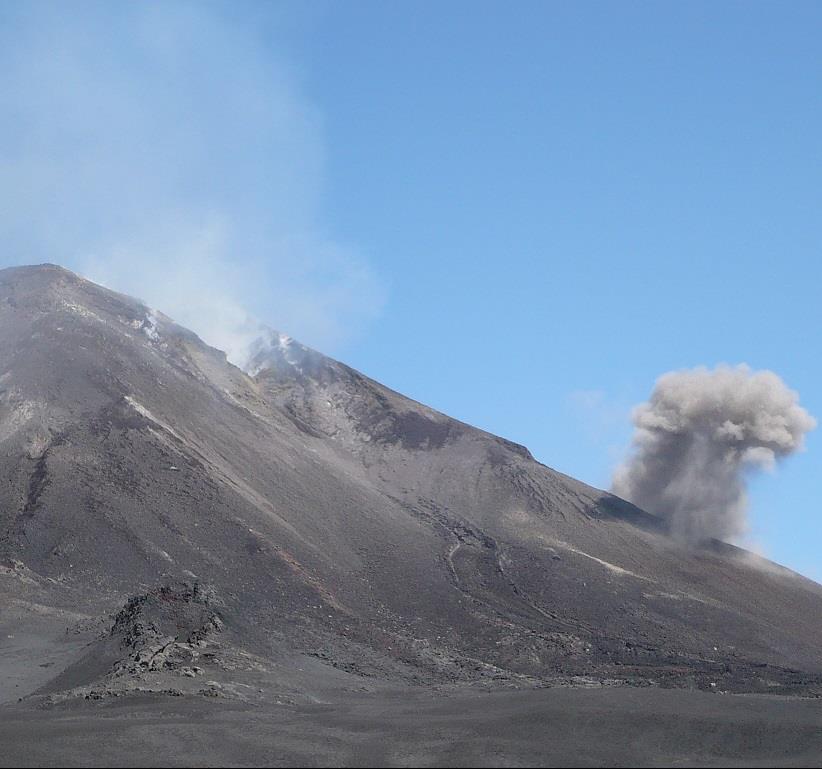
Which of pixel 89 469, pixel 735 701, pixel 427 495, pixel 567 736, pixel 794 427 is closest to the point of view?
pixel 567 736

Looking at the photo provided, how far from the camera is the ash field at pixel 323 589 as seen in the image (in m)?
29.0

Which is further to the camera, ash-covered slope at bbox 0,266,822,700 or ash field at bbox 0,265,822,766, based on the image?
ash-covered slope at bbox 0,266,822,700

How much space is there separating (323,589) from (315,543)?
248 inches

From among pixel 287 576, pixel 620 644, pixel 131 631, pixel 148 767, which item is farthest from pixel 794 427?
pixel 148 767

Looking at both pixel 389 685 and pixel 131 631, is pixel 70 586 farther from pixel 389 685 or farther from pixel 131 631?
pixel 389 685

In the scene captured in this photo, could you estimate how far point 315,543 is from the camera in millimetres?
58219

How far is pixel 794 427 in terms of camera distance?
84750 mm

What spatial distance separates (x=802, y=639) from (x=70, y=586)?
38.2 meters

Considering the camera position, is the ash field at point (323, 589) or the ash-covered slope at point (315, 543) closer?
the ash field at point (323, 589)

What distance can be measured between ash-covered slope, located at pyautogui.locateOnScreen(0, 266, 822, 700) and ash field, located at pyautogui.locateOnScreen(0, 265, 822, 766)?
19 cm

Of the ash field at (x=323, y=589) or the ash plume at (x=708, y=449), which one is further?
the ash plume at (x=708, y=449)

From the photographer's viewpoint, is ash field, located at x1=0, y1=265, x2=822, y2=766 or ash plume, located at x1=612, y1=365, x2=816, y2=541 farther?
ash plume, located at x1=612, y1=365, x2=816, y2=541

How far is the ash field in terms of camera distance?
2903cm

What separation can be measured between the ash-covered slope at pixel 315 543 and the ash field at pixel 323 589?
7.6 inches
